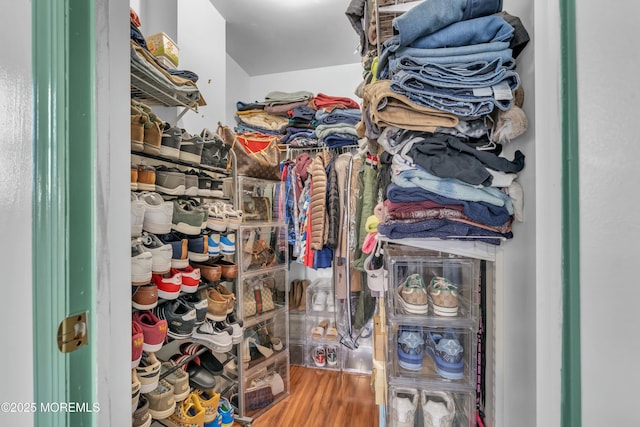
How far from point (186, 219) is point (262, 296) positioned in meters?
0.91

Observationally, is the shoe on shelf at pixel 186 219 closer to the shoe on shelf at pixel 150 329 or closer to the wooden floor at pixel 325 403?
the shoe on shelf at pixel 150 329

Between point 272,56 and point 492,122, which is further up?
point 272,56

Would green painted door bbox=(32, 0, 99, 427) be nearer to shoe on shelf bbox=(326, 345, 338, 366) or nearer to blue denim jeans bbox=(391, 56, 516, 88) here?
blue denim jeans bbox=(391, 56, 516, 88)

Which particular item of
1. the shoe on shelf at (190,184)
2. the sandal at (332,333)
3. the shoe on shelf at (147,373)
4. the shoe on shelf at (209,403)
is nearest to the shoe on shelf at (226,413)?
the shoe on shelf at (209,403)

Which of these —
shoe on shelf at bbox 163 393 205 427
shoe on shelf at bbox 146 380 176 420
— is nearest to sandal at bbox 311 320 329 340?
shoe on shelf at bbox 163 393 205 427

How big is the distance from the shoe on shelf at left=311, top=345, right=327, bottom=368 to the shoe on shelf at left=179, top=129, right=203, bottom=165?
1.72 metres

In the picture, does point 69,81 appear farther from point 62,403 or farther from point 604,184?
point 604,184

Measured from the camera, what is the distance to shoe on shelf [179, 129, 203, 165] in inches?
51.1

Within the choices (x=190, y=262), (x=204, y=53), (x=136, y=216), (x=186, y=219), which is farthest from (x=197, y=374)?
(x=204, y=53)

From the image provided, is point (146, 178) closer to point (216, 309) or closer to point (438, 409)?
point (216, 309)

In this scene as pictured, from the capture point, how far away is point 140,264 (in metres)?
0.95

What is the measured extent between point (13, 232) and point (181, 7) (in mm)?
1717

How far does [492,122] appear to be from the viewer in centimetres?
84

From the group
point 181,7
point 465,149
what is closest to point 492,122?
point 465,149
